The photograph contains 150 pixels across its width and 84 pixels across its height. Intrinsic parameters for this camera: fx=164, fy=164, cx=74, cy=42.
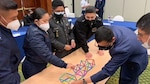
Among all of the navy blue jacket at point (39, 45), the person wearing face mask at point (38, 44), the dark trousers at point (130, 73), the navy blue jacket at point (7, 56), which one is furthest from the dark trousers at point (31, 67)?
the dark trousers at point (130, 73)

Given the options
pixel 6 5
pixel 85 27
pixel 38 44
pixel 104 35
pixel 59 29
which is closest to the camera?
pixel 6 5

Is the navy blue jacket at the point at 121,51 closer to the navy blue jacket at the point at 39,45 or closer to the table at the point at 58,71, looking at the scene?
the table at the point at 58,71

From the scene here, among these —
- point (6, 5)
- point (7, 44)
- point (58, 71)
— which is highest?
point (6, 5)

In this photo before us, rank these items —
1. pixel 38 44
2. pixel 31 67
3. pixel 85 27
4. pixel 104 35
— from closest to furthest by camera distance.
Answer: pixel 104 35
pixel 38 44
pixel 31 67
pixel 85 27

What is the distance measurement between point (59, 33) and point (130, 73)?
1.00m

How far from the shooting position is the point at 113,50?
138 centimetres

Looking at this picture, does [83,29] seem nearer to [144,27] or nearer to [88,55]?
[88,55]

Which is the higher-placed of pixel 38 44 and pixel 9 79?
pixel 38 44

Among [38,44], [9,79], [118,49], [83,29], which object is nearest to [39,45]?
[38,44]

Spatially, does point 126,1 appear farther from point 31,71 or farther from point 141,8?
point 31,71

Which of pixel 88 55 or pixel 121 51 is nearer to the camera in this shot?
pixel 121 51

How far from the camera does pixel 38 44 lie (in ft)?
5.22

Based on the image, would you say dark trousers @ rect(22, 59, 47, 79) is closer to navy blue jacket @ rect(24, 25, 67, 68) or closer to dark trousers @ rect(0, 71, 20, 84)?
navy blue jacket @ rect(24, 25, 67, 68)

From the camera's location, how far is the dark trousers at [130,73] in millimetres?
1617
